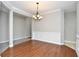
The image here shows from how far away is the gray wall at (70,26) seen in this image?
618 cm

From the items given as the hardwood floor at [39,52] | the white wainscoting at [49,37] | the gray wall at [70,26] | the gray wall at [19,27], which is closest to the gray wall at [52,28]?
the white wainscoting at [49,37]

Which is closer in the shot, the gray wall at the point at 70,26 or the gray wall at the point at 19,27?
the gray wall at the point at 70,26

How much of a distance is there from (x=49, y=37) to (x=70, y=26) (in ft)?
5.68

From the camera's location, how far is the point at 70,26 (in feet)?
20.7

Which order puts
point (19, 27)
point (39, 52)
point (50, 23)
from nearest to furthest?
point (39, 52) → point (50, 23) → point (19, 27)

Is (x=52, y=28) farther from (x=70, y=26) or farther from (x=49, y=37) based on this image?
(x=70, y=26)

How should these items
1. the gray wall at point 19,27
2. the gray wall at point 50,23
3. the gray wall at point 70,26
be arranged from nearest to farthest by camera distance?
the gray wall at point 50,23, the gray wall at point 70,26, the gray wall at point 19,27

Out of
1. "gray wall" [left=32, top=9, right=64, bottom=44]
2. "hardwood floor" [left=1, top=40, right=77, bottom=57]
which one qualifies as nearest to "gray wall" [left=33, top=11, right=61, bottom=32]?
"gray wall" [left=32, top=9, right=64, bottom=44]

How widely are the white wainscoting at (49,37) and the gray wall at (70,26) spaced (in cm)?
94

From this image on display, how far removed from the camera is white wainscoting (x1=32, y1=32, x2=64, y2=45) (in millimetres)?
5905

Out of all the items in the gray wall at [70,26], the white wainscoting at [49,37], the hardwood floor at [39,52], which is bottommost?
the hardwood floor at [39,52]

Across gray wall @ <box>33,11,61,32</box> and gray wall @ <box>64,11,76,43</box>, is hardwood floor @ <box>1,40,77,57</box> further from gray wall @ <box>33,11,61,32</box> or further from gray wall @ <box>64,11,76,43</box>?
gray wall @ <box>33,11,61,32</box>

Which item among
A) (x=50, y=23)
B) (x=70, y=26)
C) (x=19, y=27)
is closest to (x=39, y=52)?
(x=50, y=23)

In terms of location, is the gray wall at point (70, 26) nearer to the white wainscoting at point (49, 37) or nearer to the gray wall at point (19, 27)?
the white wainscoting at point (49, 37)
